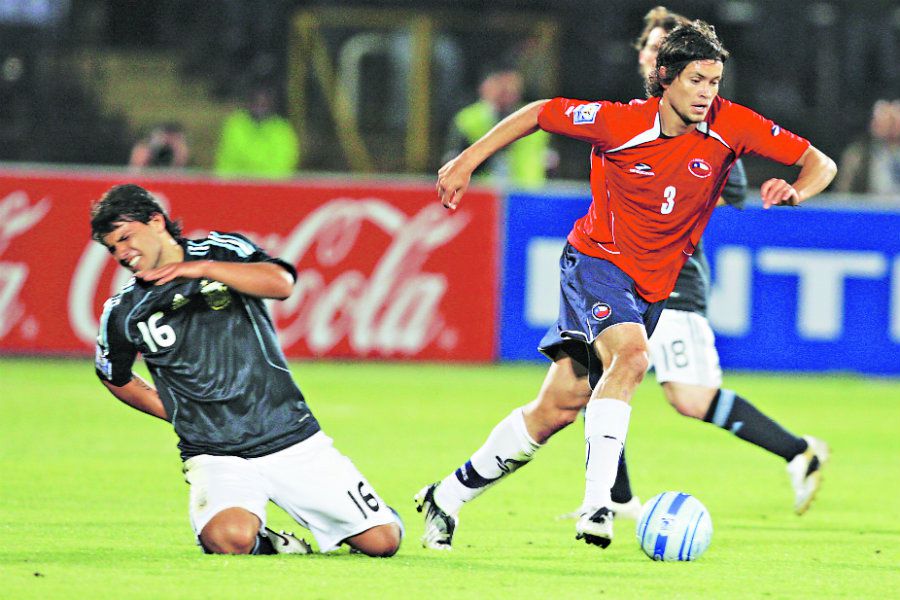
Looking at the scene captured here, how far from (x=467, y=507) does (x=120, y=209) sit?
2417 mm

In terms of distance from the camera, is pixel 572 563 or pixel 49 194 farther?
pixel 49 194

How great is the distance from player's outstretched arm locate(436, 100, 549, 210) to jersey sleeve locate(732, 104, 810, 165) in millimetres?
770

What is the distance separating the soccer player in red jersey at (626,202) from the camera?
6.12 meters

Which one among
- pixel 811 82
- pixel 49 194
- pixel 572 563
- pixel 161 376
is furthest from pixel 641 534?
pixel 811 82

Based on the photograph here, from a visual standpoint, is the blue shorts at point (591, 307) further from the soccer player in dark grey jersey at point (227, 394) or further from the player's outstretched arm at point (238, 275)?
the player's outstretched arm at point (238, 275)

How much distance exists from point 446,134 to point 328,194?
229 inches

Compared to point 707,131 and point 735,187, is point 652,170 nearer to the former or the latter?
point 707,131

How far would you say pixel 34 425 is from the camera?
989 cm

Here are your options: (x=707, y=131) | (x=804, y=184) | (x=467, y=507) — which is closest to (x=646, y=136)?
(x=707, y=131)

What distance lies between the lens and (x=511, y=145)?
47.1ft

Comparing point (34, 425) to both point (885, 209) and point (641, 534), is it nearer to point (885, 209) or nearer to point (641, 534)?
point (641, 534)

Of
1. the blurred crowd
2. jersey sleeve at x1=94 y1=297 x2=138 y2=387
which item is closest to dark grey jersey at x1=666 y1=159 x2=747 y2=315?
jersey sleeve at x1=94 y1=297 x2=138 y2=387

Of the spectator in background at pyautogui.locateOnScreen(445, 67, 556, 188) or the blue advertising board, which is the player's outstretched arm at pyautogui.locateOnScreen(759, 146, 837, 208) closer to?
the blue advertising board

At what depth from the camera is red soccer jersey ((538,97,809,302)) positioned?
624 centimetres
